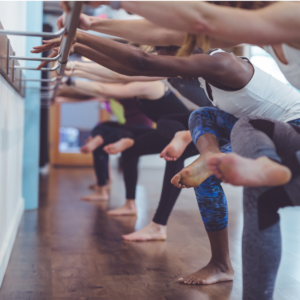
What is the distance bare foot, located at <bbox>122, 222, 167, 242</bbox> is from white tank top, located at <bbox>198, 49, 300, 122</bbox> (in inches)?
36.6

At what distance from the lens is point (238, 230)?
2.10 metres

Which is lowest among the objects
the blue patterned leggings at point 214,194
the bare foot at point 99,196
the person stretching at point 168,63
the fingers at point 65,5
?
the bare foot at point 99,196

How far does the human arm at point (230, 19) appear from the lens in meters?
0.65

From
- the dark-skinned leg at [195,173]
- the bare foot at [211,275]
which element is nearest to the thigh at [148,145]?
the bare foot at [211,275]

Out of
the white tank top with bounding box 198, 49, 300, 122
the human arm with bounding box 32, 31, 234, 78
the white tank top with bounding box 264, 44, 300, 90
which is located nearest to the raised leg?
the white tank top with bounding box 198, 49, 300, 122

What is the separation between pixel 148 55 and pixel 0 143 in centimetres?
64

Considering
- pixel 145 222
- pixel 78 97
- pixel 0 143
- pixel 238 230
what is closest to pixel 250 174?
pixel 0 143

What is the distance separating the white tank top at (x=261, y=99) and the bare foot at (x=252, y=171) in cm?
41

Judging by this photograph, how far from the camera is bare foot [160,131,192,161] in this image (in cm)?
157

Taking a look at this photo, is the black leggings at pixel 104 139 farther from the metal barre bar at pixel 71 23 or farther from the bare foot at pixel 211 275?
the metal barre bar at pixel 71 23

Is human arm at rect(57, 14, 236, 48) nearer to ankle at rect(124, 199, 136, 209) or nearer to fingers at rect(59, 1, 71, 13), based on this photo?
fingers at rect(59, 1, 71, 13)

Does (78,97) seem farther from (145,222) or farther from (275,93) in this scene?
(275,93)

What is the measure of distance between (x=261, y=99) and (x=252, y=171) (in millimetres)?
458

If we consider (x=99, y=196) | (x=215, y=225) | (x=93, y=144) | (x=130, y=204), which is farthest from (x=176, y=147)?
(x=99, y=196)
